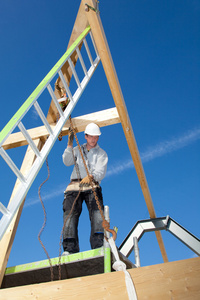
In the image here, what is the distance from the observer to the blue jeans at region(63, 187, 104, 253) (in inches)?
106

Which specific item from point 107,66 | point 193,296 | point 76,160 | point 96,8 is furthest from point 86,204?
point 96,8

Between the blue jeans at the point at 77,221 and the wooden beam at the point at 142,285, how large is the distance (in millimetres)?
1200

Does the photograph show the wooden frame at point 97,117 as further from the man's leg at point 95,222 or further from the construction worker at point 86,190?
the man's leg at point 95,222

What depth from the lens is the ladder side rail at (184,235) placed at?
468 cm

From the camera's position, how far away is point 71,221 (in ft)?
9.44

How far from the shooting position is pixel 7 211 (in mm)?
1753

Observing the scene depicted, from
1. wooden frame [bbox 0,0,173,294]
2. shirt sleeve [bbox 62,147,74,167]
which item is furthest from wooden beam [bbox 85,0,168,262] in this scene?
shirt sleeve [bbox 62,147,74,167]

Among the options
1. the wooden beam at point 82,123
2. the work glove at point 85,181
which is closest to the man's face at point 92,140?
the wooden beam at point 82,123

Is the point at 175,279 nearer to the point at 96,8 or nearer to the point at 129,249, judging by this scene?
the point at 96,8

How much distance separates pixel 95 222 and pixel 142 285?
1.47 m

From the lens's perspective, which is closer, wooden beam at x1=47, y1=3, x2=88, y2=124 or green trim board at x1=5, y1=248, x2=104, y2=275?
green trim board at x1=5, y1=248, x2=104, y2=275

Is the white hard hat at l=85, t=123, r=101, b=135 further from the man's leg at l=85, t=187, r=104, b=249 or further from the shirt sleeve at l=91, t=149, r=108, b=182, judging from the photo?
the man's leg at l=85, t=187, r=104, b=249

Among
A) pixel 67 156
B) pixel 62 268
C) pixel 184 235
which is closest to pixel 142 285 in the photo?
pixel 62 268

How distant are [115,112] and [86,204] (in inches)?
54.1
